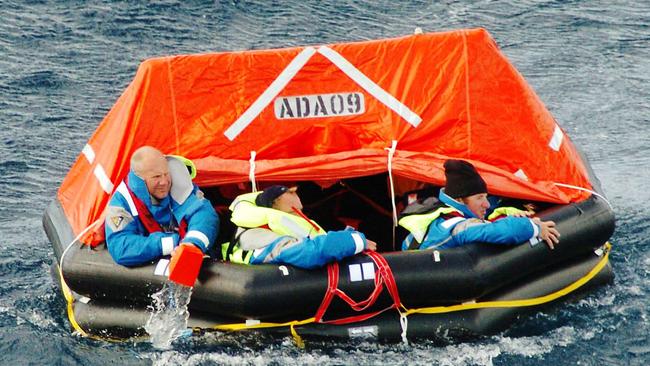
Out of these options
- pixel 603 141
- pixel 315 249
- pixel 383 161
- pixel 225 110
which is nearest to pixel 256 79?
pixel 225 110

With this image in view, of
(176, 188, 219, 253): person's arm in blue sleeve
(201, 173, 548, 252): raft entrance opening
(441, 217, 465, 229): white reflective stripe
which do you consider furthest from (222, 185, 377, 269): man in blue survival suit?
(201, 173, 548, 252): raft entrance opening

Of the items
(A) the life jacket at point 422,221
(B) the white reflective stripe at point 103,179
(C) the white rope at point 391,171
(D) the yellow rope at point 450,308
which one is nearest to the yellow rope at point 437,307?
(D) the yellow rope at point 450,308

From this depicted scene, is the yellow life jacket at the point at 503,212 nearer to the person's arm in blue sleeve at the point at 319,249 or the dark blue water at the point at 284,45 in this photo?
the dark blue water at the point at 284,45

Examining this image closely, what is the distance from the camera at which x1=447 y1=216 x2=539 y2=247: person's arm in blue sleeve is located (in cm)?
619

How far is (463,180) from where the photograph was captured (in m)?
6.29

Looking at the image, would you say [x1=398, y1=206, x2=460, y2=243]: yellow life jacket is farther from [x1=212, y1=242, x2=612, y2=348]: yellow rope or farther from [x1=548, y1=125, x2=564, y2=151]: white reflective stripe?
[x1=548, y1=125, x2=564, y2=151]: white reflective stripe

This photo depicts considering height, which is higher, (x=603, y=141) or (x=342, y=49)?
(x=342, y=49)

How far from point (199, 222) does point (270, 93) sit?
1213mm

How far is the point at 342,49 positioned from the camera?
7145 millimetres

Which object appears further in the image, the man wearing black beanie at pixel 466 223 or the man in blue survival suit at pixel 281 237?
the man wearing black beanie at pixel 466 223

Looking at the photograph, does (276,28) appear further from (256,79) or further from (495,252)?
(495,252)

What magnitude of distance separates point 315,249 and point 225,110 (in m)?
1.62

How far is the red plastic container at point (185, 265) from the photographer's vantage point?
5.91 m

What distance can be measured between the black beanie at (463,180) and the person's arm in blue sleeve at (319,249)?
0.64 metres
